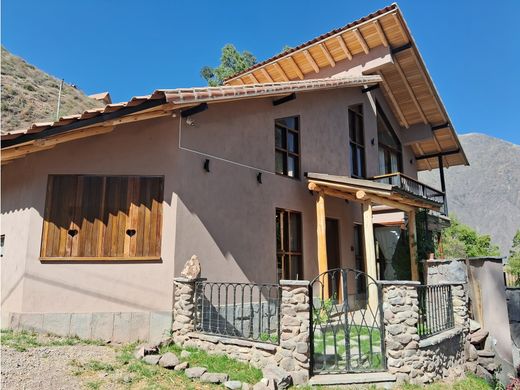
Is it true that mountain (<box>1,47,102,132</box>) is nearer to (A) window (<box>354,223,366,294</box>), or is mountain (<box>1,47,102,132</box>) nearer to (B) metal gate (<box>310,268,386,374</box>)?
(A) window (<box>354,223,366,294</box>)

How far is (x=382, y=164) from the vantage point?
49.0ft

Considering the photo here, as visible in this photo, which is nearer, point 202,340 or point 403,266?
point 202,340

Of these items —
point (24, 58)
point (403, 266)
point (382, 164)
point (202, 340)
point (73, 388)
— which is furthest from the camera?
point (24, 58)

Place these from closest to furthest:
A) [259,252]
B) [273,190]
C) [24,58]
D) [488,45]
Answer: [259,252], [273,190], [488,45], [24,58]

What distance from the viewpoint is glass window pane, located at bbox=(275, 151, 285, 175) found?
983cm

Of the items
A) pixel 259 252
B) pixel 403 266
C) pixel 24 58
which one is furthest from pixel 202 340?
pixel 24 58

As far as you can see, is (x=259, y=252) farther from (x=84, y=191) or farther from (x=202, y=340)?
(x=84, y=191)

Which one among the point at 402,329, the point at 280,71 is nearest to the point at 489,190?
the point at 280,71

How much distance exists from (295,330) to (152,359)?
2.26 m

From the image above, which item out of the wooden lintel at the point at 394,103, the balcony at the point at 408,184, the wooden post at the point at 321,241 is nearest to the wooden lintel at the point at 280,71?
the wooden lintel at the point at 394,103

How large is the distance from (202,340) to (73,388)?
220cm

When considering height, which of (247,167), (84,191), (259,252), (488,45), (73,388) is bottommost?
(73,388)

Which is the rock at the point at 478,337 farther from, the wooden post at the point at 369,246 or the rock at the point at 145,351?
the rock at the point at 145,351

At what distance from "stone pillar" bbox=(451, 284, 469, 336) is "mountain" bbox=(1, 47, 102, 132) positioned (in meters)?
21.4
